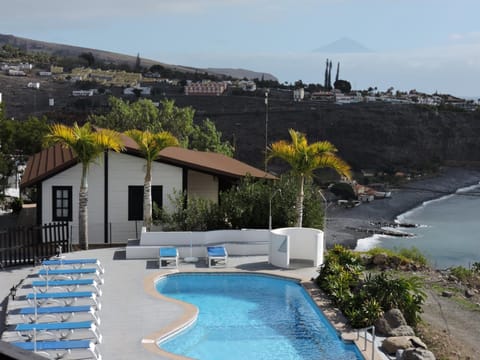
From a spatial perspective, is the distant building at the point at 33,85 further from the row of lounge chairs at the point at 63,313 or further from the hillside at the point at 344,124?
the row of lounge chairs at the point at 63,313

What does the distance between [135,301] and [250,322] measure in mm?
2686

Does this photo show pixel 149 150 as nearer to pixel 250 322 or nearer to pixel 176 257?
pixel 176 257

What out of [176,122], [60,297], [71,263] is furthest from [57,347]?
[176,122]

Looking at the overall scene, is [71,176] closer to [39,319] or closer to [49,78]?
[39,319]

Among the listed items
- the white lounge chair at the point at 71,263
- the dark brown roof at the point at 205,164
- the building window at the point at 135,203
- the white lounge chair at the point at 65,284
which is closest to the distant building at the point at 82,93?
the dark brown roof at the point at 205,164

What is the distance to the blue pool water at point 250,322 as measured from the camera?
1120 centimetres

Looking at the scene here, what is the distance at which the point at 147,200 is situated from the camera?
19.0m

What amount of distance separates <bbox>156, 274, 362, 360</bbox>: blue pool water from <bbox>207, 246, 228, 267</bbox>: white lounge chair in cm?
62

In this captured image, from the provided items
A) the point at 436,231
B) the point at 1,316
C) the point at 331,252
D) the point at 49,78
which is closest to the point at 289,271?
the point at 331,252

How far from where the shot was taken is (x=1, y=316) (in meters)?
12.4

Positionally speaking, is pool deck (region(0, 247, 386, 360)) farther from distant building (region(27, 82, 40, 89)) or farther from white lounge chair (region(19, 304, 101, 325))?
distant building (region(27, 82, 40, 89))

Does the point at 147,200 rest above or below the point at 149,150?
below

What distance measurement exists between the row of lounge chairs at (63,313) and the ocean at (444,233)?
68.7 feet

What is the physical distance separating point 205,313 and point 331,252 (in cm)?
438
